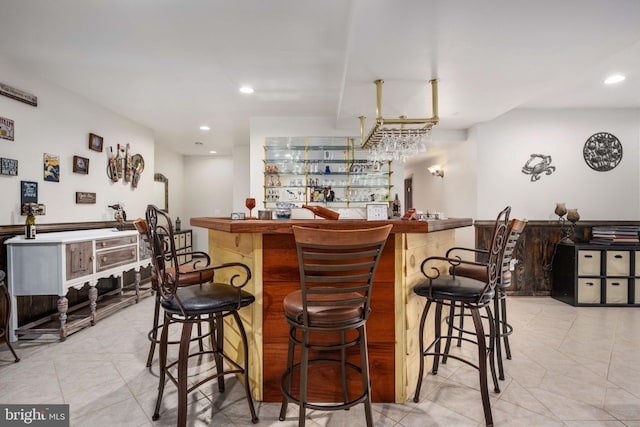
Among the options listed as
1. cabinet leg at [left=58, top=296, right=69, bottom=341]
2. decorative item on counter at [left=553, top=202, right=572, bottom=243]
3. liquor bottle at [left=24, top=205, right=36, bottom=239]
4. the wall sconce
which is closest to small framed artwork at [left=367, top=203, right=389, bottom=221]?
cabinet leg at [left=58, top=296, right=69, bottom=341]

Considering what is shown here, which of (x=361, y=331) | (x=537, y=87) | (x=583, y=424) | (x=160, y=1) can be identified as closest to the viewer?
(x=361, y=331)

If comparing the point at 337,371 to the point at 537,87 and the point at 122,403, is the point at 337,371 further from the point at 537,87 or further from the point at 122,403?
the point at 537,87

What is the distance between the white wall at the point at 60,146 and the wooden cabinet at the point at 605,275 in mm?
6256

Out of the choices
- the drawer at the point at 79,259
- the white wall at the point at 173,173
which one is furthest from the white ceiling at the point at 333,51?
the white wall at the point at 173,173

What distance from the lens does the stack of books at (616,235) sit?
4.09 meters

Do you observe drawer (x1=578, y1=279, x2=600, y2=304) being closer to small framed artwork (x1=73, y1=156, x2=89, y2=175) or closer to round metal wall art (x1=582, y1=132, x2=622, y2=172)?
round metal wall art (x1=582, y1=132, x2=622, y2=172)

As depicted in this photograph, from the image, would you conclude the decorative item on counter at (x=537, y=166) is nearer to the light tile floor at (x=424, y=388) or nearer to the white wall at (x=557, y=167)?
the white wall at (x=557, y=167)

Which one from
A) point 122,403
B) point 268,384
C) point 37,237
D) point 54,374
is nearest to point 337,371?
point 268,384

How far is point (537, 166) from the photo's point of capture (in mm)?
4582

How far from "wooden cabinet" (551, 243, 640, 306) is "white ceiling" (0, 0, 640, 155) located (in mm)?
1959

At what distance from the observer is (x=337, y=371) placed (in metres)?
1.91

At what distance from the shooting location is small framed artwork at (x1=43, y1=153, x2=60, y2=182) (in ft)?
Result: 11.4

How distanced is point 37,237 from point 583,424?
176 inches

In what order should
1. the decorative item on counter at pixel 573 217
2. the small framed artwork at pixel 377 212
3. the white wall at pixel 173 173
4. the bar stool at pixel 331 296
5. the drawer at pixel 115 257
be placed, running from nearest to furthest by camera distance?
1. the bar stool at pixel 331 296
2. the small framed artwork at pixel 377 212
3. the drawer at pixel 115 257
4. the decorative item on counter at pixel 573 217
5. the white wall at pixel 173 173
